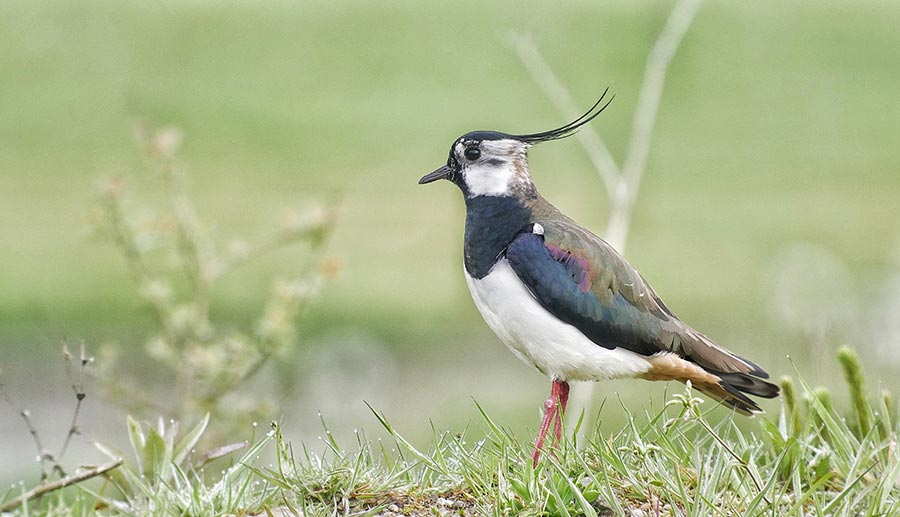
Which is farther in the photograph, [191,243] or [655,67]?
[655,67]

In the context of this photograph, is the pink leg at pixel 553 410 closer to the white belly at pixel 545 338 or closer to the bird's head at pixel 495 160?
the white belly at pixel 545 338

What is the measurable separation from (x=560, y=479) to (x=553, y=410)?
460 mm

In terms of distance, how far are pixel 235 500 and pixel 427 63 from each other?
7658 mm

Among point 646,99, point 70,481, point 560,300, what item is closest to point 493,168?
point 560,300

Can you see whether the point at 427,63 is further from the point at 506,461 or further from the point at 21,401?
the point at 506,461

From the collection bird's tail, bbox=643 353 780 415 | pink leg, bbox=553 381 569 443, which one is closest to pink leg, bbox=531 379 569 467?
pink leg, bbox=553 381 569 443

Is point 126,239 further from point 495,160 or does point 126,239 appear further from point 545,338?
point 545,338

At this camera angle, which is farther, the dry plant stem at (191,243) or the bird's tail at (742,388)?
the dry plant stem at (191,243)

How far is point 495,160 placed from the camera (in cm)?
378

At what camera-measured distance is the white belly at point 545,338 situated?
11.7 ft

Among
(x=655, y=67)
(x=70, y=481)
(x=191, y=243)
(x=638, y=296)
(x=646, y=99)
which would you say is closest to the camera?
(x=70, y=481)

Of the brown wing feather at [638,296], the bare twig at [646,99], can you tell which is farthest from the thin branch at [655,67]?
the brown wing feather at [638,296]

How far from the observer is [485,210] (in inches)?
147

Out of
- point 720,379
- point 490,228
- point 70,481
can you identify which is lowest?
point 720,379
